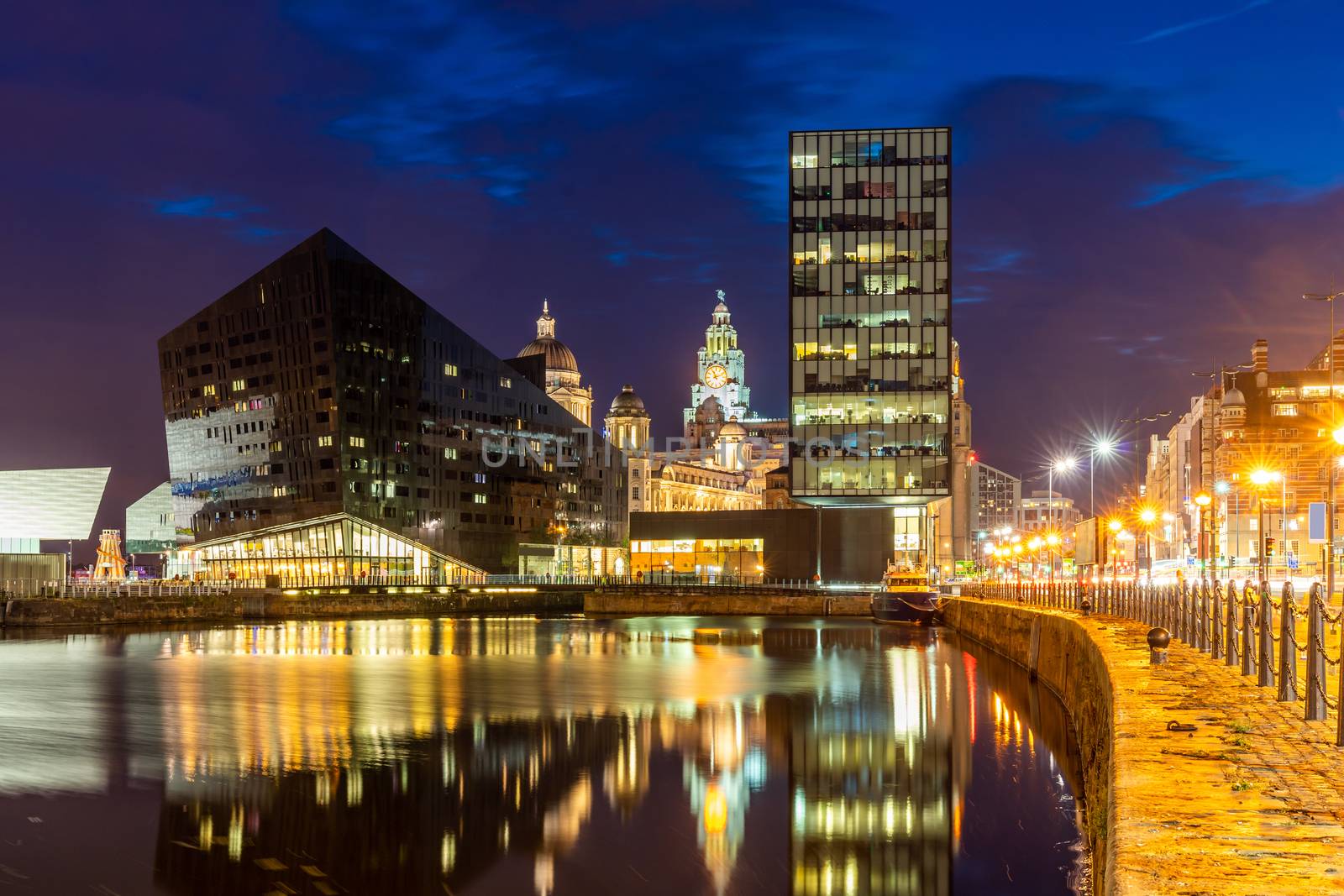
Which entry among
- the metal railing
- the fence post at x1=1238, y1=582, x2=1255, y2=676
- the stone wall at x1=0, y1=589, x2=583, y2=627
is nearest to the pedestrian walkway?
the metal railing

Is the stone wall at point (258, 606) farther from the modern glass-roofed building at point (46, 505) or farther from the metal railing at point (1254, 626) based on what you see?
the metal railing at point (1254, 626)

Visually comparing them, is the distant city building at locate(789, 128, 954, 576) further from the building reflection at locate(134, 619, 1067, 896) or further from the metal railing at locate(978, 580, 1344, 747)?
the metal railing at locate(978, 580, 1344, 747)

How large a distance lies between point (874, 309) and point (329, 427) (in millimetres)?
43834

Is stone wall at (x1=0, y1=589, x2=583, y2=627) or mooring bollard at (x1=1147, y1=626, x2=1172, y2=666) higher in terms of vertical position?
mooring bollard at (x1=1147, y1=626, x2=1172, y2=666)

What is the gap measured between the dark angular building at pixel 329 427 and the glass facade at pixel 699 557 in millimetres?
15857

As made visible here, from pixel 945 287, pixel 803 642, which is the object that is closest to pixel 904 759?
pixel 803 642

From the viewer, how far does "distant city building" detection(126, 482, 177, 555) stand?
19700 cm

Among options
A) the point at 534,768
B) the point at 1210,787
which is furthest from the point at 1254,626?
the point at 534,768

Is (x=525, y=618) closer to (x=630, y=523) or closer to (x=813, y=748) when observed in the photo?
(x=630, y=523)

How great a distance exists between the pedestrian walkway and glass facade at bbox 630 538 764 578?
104022 mm

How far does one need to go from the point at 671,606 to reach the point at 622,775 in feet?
258

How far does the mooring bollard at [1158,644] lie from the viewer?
74.7 ft

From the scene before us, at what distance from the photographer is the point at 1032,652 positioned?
48062 mm

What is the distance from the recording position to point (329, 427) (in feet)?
345
